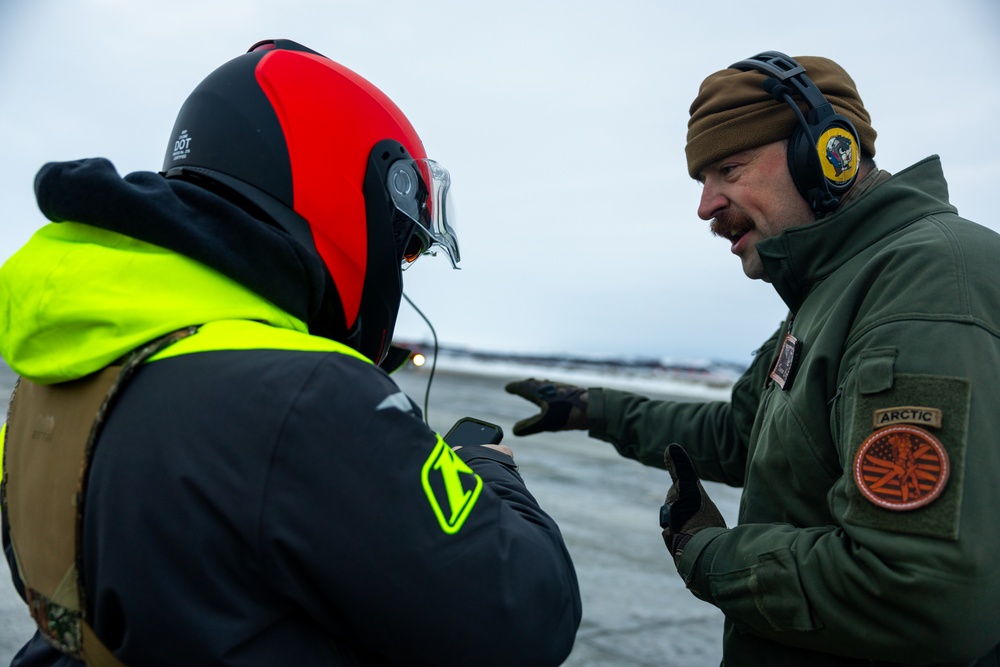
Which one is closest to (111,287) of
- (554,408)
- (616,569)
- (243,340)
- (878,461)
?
(243,340)

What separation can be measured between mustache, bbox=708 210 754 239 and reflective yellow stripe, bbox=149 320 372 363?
4.54 ft

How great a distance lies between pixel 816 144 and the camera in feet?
6.13

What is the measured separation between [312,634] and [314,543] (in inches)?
7.5

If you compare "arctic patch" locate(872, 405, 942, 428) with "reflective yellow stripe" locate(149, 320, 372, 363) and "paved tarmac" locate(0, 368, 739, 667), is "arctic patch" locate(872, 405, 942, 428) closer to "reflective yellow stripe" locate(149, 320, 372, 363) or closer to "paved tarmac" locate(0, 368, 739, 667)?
"reflective yellow stripe" locate(149, 320, 372, 363)

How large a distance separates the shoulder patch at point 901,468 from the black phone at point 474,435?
30.0 inches

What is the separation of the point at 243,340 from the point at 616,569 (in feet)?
12.8

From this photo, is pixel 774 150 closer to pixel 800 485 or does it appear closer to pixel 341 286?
pixel 800 485

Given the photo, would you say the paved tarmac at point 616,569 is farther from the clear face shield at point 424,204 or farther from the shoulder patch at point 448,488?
the shoulder patch at point 448,488

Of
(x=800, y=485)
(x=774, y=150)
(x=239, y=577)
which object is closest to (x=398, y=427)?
(x=239, y=577)

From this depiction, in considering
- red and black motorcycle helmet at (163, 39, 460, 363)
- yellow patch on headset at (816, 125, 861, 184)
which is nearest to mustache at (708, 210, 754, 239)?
yellow patch on headset at (816, 125, 861, 184)

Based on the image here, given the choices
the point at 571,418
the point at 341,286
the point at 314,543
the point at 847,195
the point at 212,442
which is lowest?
the point at 571,418

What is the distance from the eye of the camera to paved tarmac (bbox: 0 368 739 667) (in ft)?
11.0

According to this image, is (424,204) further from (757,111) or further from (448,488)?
(757,111)

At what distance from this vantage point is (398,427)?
111cm
